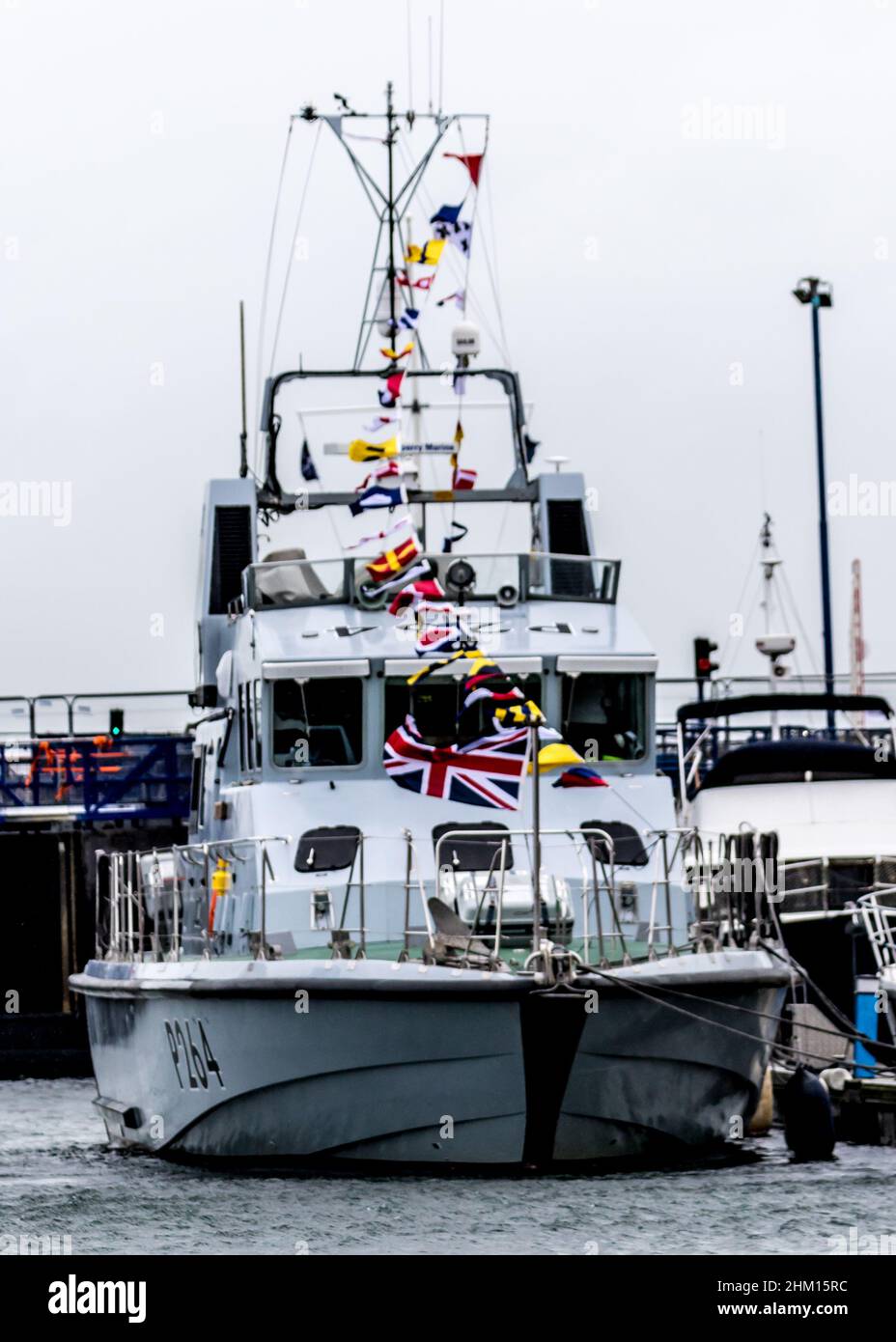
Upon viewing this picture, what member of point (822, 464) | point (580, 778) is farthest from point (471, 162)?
point (822, 464)

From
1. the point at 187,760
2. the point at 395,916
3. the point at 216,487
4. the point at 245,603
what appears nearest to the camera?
the point at 395,916

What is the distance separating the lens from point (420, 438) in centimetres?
2212

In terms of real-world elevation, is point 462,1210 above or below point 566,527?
below

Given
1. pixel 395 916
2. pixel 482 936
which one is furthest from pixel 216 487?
pixel 482 936

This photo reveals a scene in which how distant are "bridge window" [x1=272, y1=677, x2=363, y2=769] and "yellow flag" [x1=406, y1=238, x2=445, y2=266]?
4.68 m

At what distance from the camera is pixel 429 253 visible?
68.9 ft

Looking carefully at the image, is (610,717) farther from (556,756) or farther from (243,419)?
(243,419)

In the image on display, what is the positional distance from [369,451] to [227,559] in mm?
1943

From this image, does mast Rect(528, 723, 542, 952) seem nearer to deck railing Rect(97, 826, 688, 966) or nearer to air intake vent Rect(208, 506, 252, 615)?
deck railing Rect(97, 826, 688, 966)

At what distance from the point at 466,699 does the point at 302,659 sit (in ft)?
4.62

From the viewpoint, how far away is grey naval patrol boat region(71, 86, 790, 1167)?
1508 cm

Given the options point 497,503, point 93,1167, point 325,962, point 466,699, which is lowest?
point 93,1167

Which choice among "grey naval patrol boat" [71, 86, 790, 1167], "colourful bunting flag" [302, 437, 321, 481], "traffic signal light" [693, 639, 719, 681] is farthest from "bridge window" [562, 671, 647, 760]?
"traffic signal light" [693, 639, 719, 681]

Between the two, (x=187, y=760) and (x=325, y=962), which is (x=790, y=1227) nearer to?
(x=325, y=962)
